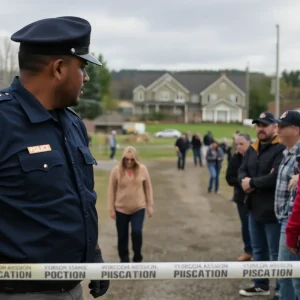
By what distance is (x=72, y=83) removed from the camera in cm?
228

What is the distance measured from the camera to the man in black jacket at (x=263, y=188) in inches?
211

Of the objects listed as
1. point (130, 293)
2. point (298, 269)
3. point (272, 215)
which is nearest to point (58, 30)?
point (298, 269)

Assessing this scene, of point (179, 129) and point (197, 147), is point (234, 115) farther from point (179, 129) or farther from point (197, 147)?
point (197, 147)

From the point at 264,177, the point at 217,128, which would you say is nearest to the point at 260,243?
the point at 264,177

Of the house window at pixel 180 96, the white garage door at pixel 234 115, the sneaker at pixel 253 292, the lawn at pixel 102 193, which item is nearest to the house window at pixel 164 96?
the house window at pixel 180 96

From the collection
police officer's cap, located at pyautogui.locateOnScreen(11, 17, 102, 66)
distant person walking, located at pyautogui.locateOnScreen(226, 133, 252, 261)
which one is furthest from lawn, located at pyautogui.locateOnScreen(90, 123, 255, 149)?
police officer's cap, located at pyautogui.locateOnScreen(11, 17, 102, 66)

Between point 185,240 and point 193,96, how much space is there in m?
57.0

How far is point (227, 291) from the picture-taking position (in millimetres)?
5852

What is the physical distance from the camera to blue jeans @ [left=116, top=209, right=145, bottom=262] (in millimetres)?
6953

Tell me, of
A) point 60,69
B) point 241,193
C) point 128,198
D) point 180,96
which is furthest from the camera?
point 180,96

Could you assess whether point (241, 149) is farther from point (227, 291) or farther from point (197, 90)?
Result: point (197, 90)

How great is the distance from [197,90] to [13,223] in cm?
6332

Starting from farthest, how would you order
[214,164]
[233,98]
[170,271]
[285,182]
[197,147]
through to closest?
[233,98] → [197,147] → [214,164] → [285,182] → [170,271]

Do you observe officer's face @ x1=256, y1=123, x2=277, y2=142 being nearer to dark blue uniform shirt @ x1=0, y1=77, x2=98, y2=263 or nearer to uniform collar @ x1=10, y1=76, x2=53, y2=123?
dark blue uniform shirt @ x1=0, y1=77, x2=98, y2=263
